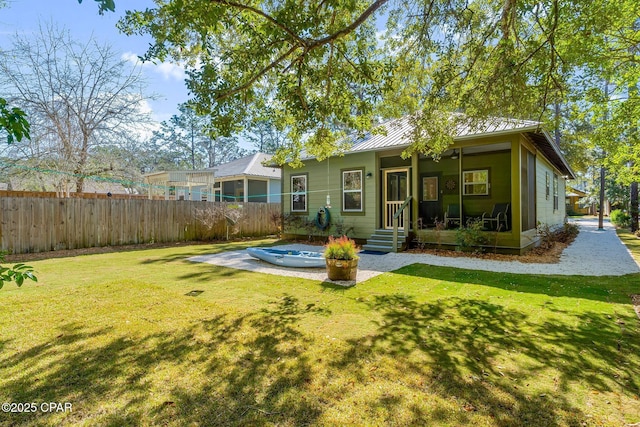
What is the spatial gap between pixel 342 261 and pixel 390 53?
17.0 feet

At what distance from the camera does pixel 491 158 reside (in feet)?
36.3

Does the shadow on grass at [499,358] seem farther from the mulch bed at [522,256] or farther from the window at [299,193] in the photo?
the window at [299,193]

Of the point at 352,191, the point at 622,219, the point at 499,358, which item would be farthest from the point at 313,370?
the point at 622,219

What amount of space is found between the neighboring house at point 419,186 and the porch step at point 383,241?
3 centimetres

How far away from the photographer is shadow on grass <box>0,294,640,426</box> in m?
2.10

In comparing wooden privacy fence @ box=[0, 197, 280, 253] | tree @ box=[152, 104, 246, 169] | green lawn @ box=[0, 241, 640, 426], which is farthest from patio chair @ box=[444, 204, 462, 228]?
tree @ box=[152, 104, 246, 169]

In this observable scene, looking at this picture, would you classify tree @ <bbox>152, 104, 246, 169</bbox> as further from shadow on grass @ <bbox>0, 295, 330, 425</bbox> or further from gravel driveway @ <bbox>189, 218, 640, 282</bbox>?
shadow on grass @ <bbox>0, 295, 330, 425</bbox>

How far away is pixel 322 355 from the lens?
2.91 m

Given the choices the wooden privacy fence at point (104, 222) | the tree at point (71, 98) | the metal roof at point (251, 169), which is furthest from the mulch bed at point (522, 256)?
the tree at point (71, 98)

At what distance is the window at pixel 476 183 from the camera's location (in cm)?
1127

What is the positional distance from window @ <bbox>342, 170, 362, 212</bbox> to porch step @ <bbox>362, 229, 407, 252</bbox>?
127 cm

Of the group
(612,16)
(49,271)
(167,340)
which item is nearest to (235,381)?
(167,340)

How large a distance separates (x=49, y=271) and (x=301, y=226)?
785cm

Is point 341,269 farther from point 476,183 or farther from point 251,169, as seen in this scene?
point 251,169
